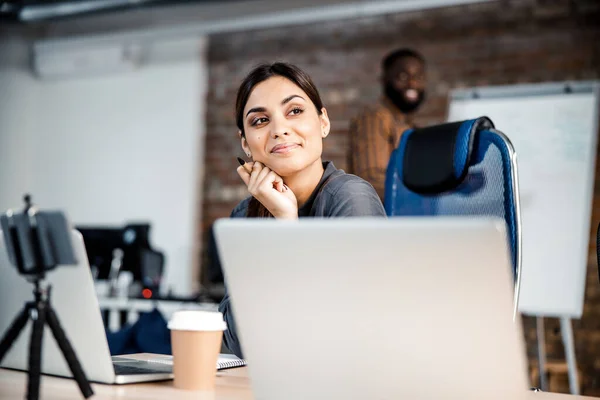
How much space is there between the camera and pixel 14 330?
33.4 inches

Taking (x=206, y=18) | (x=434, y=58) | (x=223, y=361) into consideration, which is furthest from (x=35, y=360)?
(x=206, y=18)

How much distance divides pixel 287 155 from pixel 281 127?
57mm

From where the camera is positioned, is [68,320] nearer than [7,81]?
Yes

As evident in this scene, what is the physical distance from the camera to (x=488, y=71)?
4.53 m

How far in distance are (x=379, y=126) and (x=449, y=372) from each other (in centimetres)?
219

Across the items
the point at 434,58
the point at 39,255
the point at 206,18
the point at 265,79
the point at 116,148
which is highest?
the point at 206,18

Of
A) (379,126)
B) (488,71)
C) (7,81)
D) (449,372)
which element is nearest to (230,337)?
(449,372)

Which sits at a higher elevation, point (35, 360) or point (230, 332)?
point (35, 360)

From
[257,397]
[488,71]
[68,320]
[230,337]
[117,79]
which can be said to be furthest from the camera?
[117,79]

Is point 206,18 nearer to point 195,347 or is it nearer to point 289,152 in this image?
point 289,152

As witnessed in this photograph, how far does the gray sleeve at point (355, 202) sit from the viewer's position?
1452 millimetres

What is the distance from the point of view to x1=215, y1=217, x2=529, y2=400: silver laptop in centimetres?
64

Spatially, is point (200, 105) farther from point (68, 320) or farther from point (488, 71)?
point (68, 320)

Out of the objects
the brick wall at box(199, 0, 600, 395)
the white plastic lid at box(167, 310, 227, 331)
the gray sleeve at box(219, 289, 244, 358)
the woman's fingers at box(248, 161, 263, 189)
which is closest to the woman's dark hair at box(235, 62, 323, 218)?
the woman's fingers at box(248, 161, 263, 189)
